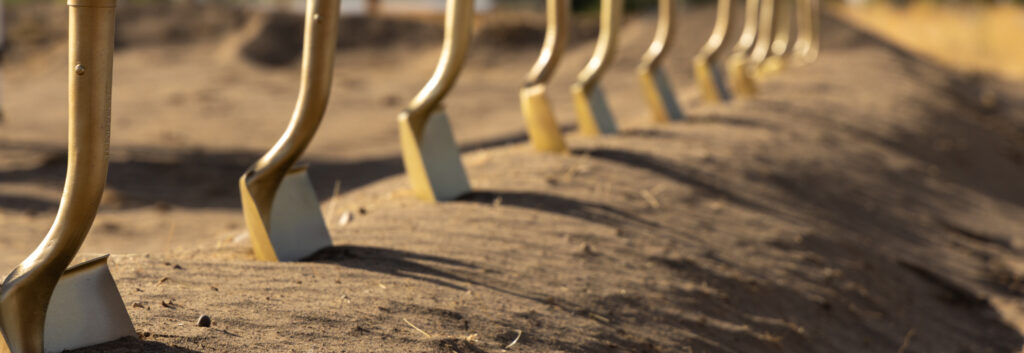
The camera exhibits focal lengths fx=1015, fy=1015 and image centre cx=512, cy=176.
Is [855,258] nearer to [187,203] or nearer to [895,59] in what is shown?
[187,203]

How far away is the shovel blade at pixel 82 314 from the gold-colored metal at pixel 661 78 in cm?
421

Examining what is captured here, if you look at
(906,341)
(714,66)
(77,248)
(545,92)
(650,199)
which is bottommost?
(906,341)

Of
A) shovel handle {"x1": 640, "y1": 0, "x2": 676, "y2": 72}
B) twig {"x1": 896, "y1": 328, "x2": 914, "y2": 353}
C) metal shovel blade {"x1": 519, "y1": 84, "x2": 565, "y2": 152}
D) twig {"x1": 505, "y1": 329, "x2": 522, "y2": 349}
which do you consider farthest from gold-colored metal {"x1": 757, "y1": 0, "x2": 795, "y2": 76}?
twig {"x1": 505, "y1": 329, "x2": 522, "y2": 349}

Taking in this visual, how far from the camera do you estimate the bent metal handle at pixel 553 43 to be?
4496 mm

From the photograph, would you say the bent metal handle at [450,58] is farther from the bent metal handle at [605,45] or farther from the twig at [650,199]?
the bent metal handle at [605,45]

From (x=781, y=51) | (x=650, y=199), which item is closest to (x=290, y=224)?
(x=650, y=199)

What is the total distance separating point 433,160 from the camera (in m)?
3.50

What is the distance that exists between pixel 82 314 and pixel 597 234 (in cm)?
180

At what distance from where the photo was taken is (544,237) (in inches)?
128

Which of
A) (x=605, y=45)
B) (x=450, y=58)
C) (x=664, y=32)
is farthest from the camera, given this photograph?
(x=664, y=32)

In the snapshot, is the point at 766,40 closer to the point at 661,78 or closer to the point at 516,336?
the point at 661,78

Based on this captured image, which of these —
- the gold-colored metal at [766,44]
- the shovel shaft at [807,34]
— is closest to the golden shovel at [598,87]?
the gold-colored metal at [766,44]

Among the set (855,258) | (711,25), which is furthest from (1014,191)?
(711,25)

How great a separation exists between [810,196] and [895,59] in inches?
373
